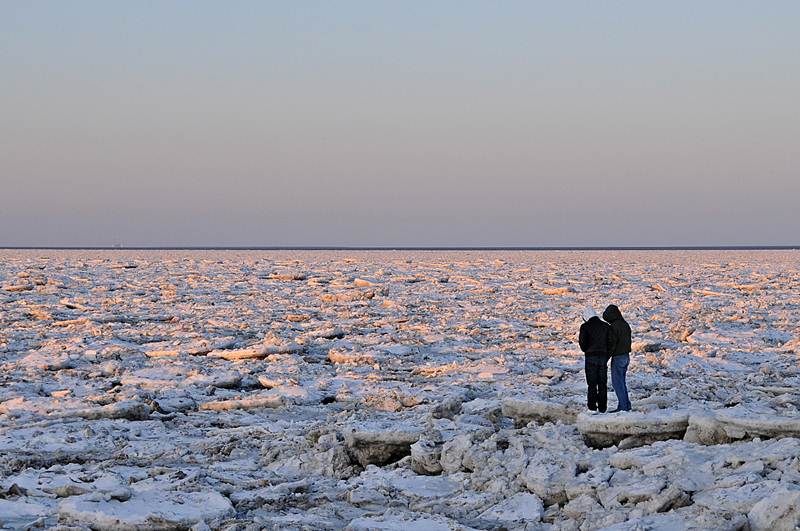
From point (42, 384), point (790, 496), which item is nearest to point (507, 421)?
point (790, 496)

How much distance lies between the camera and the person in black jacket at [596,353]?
6707 millimetres

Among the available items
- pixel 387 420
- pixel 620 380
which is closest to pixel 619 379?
pixel 620 380

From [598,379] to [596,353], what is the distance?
19 cm

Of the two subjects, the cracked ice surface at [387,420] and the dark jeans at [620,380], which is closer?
the cracked ice surface at [387,420]

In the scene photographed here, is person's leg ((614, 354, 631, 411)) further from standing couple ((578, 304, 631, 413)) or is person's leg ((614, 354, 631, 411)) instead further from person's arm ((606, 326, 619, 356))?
person's arm ((606, 326, 619, 356))

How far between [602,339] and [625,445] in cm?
100

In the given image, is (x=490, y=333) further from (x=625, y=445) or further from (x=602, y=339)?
(x=625, y=445)

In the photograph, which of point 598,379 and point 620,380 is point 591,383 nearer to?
point 598,379

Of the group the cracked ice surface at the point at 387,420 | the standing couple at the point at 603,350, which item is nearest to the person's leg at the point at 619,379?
the standing couple at the point at 603,350

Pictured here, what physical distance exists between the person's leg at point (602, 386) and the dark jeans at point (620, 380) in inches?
4.2

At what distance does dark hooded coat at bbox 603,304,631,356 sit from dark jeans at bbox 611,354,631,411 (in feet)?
0.18

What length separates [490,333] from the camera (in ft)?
41.5

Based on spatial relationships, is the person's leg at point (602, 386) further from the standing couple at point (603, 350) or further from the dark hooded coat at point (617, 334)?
the dark hooded coat at point (617, 334)

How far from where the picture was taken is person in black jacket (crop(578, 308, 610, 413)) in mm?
6707
